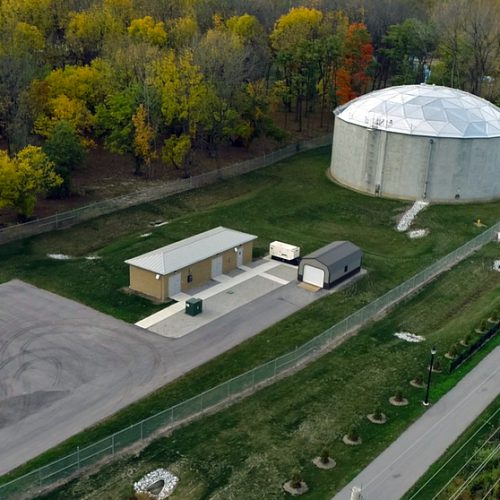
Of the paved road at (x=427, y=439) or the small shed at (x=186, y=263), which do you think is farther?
the small shed at (x=186, y=263)

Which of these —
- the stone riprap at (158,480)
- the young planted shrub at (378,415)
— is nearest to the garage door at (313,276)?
the young planted shrub at (378,415)

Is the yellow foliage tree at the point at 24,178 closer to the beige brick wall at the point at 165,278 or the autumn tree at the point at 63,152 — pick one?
the autumn tree at the point at 63,152

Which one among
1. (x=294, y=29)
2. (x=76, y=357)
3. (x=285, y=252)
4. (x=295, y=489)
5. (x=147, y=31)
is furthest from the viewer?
(x=294, y=29)

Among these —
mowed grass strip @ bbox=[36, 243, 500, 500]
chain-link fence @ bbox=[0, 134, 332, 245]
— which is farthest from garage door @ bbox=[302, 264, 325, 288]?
chain-link fence @ bbox=[0, 134, 332, 245]

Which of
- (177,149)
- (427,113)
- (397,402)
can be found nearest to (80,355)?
(397,402)

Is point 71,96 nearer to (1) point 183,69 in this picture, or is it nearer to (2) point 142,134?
(2) point 142,134

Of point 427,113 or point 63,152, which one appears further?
point 427,113
